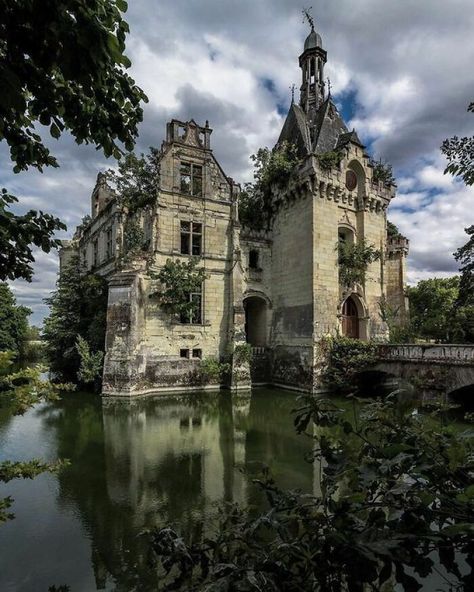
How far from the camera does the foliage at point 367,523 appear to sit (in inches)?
55.9

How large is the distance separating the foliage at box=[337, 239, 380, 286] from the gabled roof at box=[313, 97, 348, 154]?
17.7 ft

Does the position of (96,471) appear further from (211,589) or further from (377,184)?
(377,184)

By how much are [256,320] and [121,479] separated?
15126 mm

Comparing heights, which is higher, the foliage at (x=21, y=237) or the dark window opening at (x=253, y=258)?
the dark window opening at (x=253, y=258)

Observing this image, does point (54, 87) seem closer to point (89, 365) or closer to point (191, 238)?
point (89, 365)

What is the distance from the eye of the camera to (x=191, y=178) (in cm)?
1894

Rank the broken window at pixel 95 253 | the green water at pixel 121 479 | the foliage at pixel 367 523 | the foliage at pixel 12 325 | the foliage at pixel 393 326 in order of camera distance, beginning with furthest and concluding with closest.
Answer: the foliage at pixel 12 325 < the broken window at pixel 95 253 < the foliage at pixel 393 326 < the green water at pixel 121 479 < the foliage at pixel 367 523

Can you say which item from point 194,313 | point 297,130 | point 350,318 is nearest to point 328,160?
point 297,130

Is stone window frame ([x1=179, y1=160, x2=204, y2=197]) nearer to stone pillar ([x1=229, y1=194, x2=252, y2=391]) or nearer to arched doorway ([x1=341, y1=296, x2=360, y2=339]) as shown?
stone pillar ([x1=229, y1=194, x2=252, y2=391])

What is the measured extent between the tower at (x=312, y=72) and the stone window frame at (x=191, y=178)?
879 centimetres

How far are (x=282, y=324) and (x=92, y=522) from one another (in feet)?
50.0

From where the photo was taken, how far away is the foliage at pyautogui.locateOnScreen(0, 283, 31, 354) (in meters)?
30.4

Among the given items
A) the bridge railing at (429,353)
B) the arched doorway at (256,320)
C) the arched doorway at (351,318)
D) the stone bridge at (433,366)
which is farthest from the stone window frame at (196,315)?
the stone bridge at (433,366)

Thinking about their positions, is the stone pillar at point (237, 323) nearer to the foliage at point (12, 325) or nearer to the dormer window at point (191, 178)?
the dormer window at point (191, 178)
